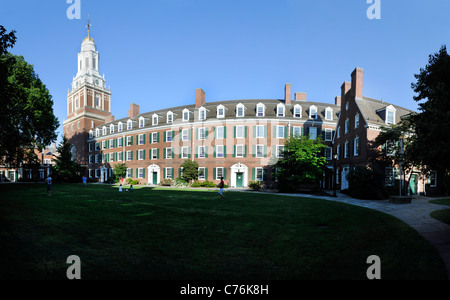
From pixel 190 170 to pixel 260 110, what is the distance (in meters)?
14.2

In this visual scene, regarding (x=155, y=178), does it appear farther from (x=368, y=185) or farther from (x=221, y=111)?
(x=368, y=185)

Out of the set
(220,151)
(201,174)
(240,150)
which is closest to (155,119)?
(201,174)

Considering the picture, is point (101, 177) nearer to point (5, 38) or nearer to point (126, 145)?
point (126, 145)

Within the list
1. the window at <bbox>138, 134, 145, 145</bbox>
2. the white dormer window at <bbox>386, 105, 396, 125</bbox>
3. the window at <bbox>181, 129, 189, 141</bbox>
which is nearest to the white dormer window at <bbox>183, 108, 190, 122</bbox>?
the window at <bbox>181, 129, 189, 141</bbox>

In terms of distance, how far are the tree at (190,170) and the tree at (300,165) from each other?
13183mm

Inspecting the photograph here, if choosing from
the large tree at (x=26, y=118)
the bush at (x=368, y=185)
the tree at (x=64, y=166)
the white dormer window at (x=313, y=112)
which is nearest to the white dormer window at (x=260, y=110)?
the white dormer window at (x=313, y=112)

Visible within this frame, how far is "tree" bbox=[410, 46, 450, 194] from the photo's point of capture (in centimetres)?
657

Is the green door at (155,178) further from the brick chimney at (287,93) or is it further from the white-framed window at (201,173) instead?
the brick chimney at (287,93)

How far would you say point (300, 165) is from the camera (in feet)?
80.3

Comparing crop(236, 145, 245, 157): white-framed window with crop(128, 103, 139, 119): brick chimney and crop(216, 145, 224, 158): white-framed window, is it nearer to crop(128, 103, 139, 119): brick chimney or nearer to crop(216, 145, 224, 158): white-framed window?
crop(216, 145, 224, 158): white-framed window

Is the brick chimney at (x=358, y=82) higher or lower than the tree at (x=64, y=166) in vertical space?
higher

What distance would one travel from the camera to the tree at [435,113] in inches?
259

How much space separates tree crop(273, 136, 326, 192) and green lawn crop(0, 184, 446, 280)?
14.5 m
